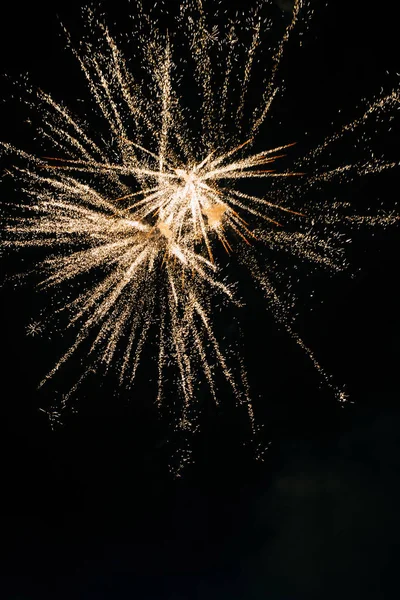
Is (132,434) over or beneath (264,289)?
beneath

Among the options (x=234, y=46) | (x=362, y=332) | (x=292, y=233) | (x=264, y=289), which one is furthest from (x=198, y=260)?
(x=362, y=332)

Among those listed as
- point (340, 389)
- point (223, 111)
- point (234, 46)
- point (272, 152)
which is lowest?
point (340, 389)

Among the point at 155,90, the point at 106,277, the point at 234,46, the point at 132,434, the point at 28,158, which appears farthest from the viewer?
the point at 132,434

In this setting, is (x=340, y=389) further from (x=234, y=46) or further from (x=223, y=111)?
(x=234, y=46)

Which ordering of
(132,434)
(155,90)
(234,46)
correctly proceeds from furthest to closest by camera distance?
(132,434) → (155,90) → (234,46)

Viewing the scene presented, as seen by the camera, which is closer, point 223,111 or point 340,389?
point 223,111

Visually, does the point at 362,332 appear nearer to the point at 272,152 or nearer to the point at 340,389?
the point at 340,389

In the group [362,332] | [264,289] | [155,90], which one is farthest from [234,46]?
[362,332]
